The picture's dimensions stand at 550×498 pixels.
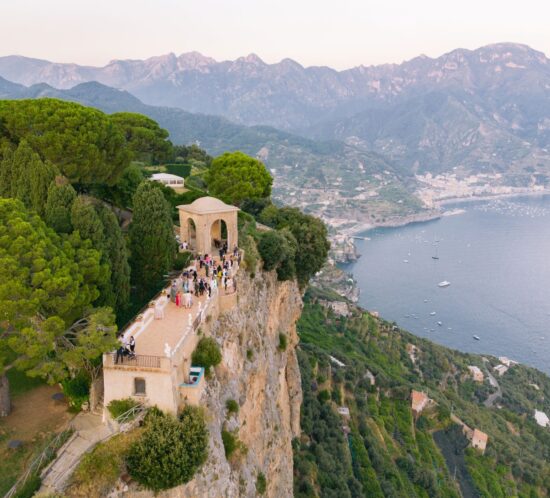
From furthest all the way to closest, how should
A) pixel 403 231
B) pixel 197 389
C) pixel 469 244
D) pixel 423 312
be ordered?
pixel 403 231, pixel 469 244, pixel 423 312, pixel 197 389

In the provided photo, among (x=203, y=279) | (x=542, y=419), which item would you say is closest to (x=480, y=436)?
(x=542, y=419)

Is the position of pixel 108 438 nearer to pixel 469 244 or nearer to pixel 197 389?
pixel 197 389

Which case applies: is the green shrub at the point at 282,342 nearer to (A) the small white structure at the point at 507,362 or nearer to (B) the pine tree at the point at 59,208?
(B) the pine tree at the point at 59,208

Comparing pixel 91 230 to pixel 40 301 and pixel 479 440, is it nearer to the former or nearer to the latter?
pixel 40 301

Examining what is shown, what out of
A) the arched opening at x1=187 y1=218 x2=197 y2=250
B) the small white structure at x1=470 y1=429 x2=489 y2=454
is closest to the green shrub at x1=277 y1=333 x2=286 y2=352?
the arched opening at x1=187 y1=218 x2=197 y2=250

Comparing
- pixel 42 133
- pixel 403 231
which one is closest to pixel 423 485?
pixel 42 133
